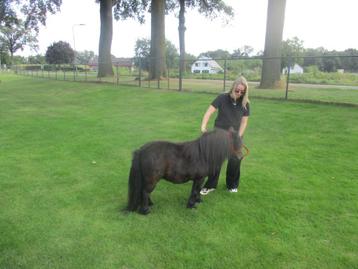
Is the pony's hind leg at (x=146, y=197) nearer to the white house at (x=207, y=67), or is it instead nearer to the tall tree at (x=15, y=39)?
the white house at (x=207, y=67)

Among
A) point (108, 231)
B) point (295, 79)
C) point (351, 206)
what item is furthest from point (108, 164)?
point (295, 79)

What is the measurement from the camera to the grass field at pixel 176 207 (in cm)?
314

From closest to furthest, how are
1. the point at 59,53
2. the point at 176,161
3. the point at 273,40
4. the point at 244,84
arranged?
the point at 176,161, the point at 244,84, the point at 273,40, the point at 59,53

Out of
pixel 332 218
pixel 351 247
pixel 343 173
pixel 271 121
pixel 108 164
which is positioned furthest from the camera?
pixel 271 121

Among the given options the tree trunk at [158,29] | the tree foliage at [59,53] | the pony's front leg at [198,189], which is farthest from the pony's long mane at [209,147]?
the tree foliage at [59,53]

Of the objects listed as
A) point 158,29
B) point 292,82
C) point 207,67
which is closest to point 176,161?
point 292,82

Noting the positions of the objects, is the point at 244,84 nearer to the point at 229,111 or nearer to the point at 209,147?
the point at 229,111

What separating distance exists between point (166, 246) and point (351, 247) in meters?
1.92

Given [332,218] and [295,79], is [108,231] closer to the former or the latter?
[332,218]

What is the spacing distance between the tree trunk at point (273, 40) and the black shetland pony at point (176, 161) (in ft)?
38.3

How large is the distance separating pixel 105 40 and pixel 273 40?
15.9 m

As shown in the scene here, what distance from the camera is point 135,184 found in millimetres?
3881

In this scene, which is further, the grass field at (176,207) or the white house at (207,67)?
the white house at (207,67)

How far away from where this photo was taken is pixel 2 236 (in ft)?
11.3
